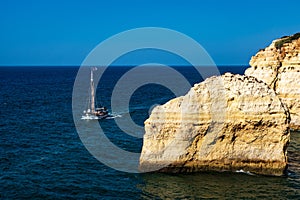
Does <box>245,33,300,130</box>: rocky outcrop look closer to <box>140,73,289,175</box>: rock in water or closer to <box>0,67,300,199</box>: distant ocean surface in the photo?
<box>0,67,300,199</box>: distant ocean surface

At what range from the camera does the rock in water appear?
33156 millimetres

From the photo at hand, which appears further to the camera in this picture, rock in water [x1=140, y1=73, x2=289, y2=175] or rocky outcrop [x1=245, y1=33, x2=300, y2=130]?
rocky outcrop [x1=245, y1=33, x2=300, y2=130]

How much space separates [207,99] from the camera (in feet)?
111

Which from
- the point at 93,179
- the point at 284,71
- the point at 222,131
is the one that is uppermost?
the point at 284,71

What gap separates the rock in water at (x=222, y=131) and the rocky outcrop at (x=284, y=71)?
20.6 meters

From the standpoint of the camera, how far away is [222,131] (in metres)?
33.5

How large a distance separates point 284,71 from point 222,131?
84.1 ft

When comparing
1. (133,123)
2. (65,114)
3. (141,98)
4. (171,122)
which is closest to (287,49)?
(133,123)

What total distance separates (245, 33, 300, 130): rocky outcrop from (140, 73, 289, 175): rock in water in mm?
20585

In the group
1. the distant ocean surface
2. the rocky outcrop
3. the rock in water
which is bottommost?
the distant ocean surface

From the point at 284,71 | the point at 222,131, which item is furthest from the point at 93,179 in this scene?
the point at 284,71

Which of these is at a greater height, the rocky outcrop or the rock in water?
the rocky outcrop

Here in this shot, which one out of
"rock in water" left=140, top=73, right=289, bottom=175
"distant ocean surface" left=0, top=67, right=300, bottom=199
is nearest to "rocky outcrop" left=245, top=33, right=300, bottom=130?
"distant ocean surface" left=0, top=67, right=300, bottom=199

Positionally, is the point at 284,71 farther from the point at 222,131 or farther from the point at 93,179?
the point at 93,179
